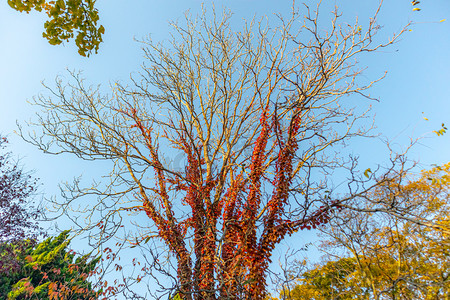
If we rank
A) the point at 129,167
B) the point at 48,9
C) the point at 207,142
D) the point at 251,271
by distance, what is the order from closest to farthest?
1. the point at 48,9
2. the point at 251,271
3. the point at 129,167
4. the point at 207,142

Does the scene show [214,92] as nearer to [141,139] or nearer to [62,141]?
[141,139]

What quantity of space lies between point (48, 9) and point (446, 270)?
507 inches

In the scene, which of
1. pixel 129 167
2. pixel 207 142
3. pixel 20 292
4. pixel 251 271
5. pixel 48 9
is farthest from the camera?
pixel 20 292

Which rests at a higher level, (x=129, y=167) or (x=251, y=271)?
(x=129, y=167)

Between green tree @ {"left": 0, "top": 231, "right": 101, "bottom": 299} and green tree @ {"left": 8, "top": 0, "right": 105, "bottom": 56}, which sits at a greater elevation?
green tree @ {"left": 0, "top": 231, "right": 101, "bottom": 299}

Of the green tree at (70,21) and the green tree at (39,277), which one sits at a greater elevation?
the green tree at (39,277)

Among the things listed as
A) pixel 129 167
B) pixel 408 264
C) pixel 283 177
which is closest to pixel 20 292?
pixel 129 167

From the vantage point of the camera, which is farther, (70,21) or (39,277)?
(39,277)

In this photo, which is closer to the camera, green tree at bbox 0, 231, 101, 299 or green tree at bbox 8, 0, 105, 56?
green tree at bbox 8, 0, 105, 56

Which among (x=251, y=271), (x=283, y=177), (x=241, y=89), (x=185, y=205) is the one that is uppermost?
(x=241, y=89)

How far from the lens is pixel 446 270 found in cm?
907

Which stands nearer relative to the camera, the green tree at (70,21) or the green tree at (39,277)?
the green tree at (70,21)

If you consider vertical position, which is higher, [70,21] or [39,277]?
[39,277]

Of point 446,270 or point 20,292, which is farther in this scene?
point 20,292
